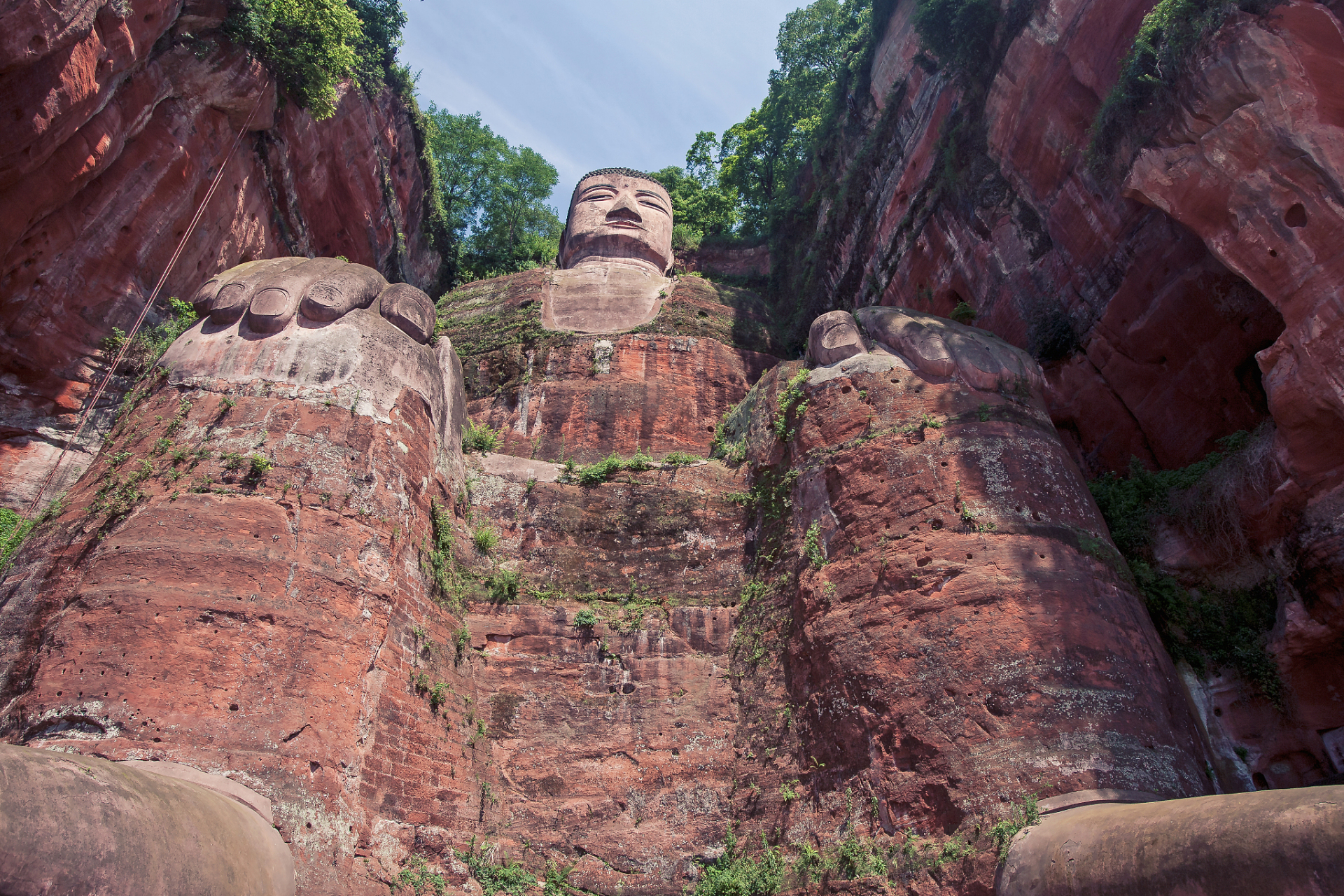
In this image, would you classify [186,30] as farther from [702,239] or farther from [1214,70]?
[702,239]

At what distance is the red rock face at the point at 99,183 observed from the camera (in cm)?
1037

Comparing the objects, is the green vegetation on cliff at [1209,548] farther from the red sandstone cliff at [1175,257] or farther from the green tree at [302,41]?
the green tree at [302,41]

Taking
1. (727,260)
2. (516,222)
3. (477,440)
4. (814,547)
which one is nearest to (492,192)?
(516,222)

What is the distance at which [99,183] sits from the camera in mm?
12438

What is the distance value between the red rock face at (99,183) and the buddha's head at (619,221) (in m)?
8.50

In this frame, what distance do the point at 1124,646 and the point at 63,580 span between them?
1115 centimetres

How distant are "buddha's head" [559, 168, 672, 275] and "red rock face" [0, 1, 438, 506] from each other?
8.50 metres

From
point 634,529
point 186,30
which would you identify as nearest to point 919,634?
point 634,529

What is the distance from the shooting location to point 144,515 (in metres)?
9.10

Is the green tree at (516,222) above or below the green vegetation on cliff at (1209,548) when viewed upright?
above

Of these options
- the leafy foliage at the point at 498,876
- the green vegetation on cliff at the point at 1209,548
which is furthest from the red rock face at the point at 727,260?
the leafy foliage at the point at 498,876

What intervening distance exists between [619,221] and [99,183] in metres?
13.3

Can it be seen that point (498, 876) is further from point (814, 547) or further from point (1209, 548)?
point (1209, 548)

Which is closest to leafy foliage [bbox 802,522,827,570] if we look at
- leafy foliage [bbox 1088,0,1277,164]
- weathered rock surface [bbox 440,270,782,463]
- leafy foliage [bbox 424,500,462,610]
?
leafy foliage [bbox 424,500,462,610]
